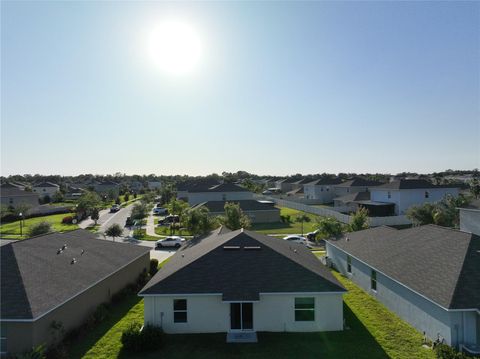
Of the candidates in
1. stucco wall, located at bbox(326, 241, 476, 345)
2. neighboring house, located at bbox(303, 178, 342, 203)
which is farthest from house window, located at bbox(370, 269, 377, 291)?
neighboring house, located at bbox(303, 178, 342, 203)

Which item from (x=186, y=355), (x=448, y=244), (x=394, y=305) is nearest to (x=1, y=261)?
(x=186, y=355)

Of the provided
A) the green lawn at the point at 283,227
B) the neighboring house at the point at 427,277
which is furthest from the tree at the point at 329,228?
the green lawn at the point at 283,227

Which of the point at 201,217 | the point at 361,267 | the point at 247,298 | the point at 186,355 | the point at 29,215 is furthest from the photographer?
A: the point at 29,215

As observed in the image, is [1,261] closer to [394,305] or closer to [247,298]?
[247,298]

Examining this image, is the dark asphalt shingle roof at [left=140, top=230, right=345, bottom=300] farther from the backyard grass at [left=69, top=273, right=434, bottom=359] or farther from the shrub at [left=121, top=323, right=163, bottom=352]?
the backyard grass at [left=69, top=273, right=434, bottom=359]

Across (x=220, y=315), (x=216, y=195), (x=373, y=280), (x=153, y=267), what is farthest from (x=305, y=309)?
(x=216, y=195)

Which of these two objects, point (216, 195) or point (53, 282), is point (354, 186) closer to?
point (216, 195)
